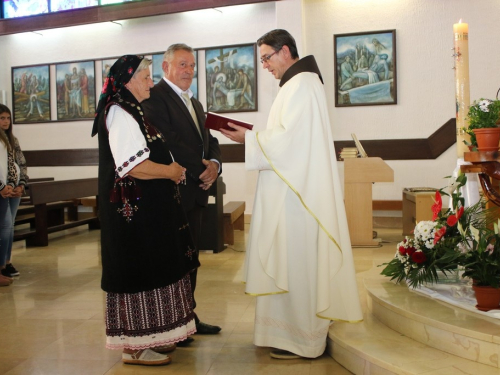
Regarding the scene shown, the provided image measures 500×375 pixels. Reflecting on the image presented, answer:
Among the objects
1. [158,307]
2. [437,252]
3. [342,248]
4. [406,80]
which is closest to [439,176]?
[406,80]

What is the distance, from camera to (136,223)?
3.07 m

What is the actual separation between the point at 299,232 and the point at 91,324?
1.91 meters

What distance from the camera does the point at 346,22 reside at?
8.94m

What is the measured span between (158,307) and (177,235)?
416 millimetres

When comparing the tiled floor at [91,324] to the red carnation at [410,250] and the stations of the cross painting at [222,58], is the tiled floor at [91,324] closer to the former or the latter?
the red carnation at [410,250]

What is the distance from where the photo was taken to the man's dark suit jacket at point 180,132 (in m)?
3.68

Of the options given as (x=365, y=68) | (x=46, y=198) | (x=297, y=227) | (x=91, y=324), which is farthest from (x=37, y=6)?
(x=297, y=227)

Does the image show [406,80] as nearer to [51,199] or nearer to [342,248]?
[51,199]

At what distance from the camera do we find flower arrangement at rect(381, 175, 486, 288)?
11.5 ft

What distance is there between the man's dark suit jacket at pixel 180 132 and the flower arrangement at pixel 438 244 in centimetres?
147

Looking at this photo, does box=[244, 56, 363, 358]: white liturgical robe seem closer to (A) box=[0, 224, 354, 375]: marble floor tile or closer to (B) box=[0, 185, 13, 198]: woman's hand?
(A) box=[0, 224, 354, 375]: marble floor tile

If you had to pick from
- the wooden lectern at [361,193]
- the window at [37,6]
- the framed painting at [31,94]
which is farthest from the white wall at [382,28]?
the wooden lectern at [361,193]

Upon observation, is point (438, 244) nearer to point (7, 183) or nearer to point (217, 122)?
point (217, 122)

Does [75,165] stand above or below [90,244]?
above
